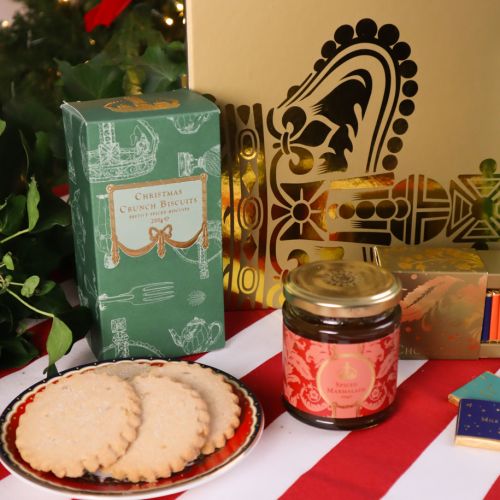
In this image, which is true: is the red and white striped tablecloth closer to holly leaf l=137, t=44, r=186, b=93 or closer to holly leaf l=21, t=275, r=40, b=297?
holly leaf l=21, t=275, r=40, b=297

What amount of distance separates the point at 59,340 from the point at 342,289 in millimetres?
306

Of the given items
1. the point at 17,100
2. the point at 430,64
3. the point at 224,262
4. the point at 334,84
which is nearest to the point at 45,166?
the point at 17,100

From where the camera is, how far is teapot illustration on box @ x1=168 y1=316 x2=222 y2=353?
0.96 metres

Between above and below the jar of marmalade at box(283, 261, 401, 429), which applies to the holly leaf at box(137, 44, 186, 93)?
above

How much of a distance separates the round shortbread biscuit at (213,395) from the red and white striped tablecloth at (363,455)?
0.12 ft

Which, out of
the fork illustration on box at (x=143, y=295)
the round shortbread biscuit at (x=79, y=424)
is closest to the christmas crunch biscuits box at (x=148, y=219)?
the fork illustration on box at (x=143, y=295)

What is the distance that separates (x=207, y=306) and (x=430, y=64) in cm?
39

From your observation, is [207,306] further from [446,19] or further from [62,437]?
[446,19]

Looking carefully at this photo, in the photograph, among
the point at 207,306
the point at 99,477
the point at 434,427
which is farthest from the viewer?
the point at 207,306

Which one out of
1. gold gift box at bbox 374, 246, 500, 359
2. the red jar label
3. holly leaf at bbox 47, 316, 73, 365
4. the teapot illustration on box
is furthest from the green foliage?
gold gift box at bbox 374, 246, 500, 359

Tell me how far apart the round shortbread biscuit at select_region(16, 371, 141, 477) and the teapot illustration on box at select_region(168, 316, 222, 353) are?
143mm

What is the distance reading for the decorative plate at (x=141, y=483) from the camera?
0.71 metres

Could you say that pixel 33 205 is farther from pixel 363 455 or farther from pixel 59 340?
pixel 363 455

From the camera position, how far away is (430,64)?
0.98 meters
